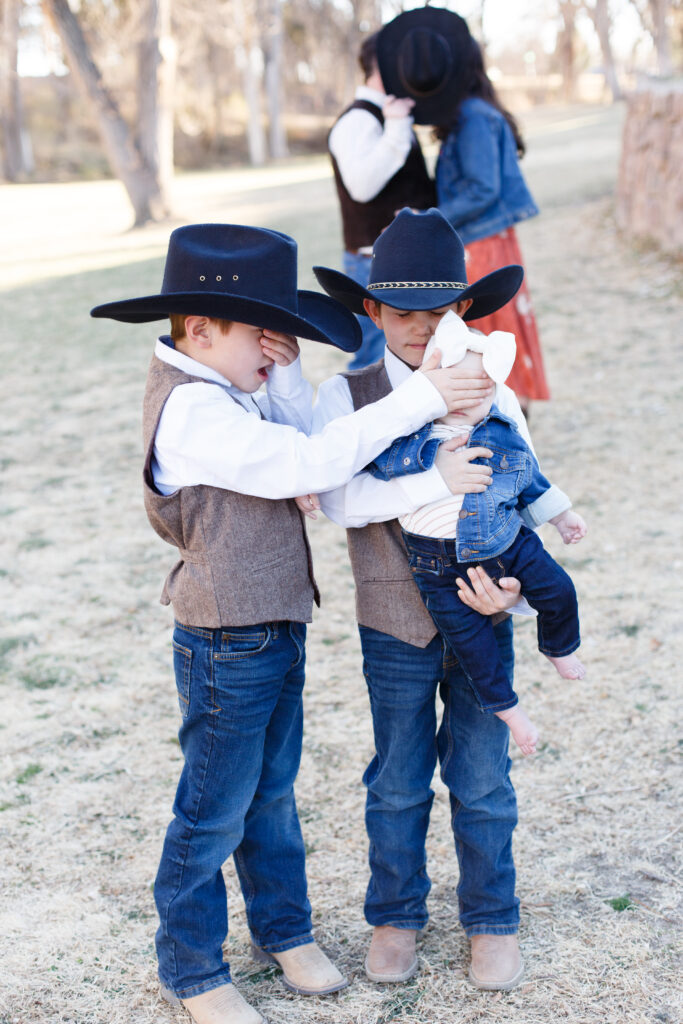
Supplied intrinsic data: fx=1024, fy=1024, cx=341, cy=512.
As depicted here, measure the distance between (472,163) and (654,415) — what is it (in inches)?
87.2

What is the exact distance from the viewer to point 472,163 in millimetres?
4078

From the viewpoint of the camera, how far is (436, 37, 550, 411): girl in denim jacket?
4.07 meters

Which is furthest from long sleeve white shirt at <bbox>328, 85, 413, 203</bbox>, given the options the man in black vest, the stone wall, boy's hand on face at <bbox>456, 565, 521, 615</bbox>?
the stone wall

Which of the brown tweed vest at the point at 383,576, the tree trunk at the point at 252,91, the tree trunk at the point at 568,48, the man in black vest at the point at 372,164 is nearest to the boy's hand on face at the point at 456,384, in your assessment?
the brown tweed vest at the point at 383,576

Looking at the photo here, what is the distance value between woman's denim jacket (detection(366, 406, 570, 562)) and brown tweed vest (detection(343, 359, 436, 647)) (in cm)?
16

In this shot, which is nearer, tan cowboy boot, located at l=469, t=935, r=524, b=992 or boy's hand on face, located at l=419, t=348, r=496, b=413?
boy's hand on face, located at l=419, t=348, r=496, b=413

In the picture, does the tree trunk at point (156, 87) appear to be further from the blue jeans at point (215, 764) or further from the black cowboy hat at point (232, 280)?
the blue jeans at point (215, 764)

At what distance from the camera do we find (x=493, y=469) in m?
1.89

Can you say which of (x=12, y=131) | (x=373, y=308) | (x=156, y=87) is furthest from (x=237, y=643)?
(x=12, y=131)

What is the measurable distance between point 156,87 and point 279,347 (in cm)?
1402

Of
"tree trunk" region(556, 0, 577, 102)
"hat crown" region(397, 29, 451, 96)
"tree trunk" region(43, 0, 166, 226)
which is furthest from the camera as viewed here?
"tree trunk" region(556, 0, 577, 102)

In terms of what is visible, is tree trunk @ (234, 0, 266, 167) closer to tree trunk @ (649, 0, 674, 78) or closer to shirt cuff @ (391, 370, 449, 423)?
tree trunk @ (649, 0, 674, 78)

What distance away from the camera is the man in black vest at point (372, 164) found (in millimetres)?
3801

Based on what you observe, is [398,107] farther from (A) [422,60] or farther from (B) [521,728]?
(B) [521,728]
